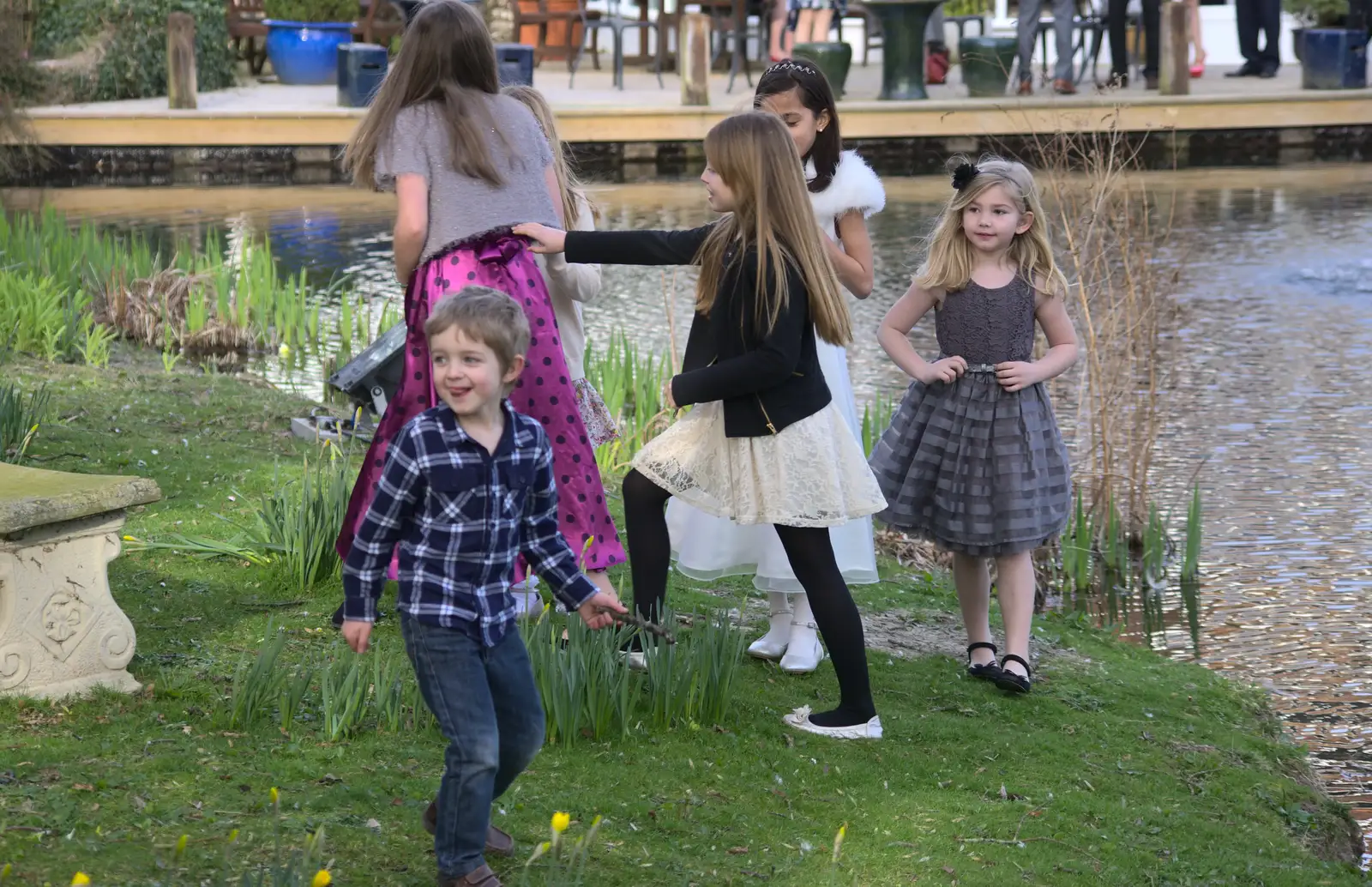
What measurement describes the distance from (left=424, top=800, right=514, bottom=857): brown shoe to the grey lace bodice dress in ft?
4.77

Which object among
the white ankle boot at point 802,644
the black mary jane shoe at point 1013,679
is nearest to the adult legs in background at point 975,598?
the black mary jane shoe at point 1013,679

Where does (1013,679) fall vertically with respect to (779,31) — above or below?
below

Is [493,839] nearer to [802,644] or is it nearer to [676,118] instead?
[802,644]

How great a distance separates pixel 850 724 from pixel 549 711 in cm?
69

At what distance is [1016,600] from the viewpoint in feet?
13.0

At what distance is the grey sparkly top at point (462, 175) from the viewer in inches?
141

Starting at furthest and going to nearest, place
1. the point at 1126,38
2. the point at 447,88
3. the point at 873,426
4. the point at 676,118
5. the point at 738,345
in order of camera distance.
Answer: the point at 1126,38
the point at 676,118
the point at 873,426
the point at 447,88
the point at 738,345

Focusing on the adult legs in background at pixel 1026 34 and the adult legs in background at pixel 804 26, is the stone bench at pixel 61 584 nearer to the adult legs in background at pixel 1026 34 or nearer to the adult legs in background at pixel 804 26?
the adult legs in background at pixel 1026 34

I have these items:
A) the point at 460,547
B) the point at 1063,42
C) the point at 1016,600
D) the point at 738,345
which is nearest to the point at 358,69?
the point at 1063,42

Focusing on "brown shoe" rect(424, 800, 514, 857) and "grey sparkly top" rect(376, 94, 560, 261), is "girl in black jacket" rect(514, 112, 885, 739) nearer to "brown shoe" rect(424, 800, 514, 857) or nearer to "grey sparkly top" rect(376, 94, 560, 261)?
"grey sparkly top" rect(376, 94, 560, 261)

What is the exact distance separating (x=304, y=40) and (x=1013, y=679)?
15.5m

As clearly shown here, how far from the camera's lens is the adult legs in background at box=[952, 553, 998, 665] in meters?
4.03

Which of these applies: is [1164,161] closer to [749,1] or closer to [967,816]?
[749,1]

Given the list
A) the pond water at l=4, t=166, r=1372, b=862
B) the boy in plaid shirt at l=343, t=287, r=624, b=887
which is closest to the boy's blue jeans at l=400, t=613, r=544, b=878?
the boy in plaid shirt at l=343, t=287, r=624, b=887
